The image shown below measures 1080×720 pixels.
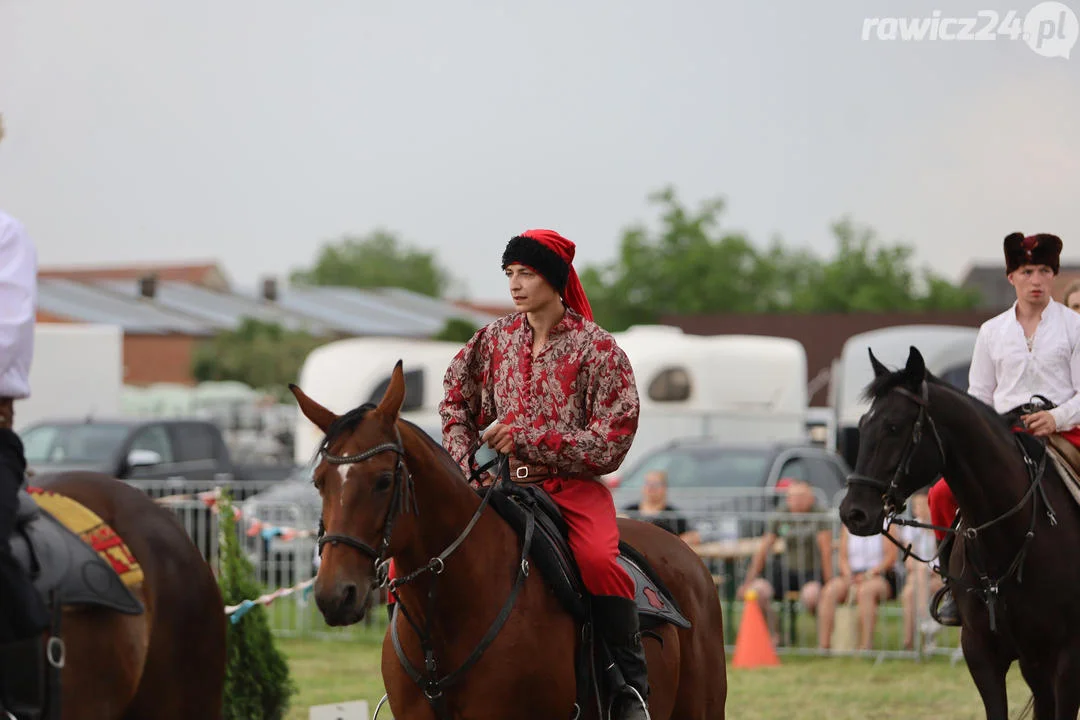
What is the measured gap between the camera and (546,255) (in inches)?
205

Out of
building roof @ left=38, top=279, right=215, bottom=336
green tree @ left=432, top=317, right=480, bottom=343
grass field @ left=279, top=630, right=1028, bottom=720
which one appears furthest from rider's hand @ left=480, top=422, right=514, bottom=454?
building roof @ left=38, top=279, right=215, bottom=336

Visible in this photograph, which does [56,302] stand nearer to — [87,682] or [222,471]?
[222,471]

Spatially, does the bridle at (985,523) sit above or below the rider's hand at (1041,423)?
below

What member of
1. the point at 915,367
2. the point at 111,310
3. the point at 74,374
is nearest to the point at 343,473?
the point at 915,367

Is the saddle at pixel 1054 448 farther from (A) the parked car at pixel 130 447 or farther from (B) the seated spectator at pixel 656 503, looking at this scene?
(A) the parked car at pixel 130 447

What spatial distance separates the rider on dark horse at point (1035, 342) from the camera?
6.82 m

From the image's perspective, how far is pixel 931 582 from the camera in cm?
1311

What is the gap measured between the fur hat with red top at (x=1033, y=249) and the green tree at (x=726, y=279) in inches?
2012

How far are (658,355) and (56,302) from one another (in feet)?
172

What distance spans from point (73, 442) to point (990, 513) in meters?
14.8

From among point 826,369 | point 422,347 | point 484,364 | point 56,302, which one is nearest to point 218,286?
point 56,302

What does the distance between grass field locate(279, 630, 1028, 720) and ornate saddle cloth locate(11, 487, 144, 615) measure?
465 cm

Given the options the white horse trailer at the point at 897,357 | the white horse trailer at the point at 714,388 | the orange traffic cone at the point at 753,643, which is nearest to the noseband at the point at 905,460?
the orange traffic cone at the point at 753,643

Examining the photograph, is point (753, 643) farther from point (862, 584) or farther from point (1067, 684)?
point (1067, 684)
